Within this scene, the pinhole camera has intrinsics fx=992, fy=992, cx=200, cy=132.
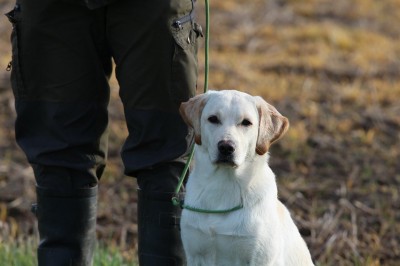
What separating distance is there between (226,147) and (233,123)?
129 mm

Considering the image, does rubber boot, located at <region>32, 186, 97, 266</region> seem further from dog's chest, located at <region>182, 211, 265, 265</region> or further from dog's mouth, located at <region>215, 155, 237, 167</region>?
dog's mouth, located at <region>215, 155, 237, 167</region>

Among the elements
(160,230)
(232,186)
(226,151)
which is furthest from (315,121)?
(226,151)

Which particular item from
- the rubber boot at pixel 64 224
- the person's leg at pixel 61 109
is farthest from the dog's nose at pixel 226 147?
the rubber boot at pixel 64 224

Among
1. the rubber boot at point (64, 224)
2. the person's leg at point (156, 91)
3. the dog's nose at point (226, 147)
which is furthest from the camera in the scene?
the rubber boot at point (64, 224)

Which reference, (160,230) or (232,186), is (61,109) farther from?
(232,186)

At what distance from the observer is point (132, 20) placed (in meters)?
4.18

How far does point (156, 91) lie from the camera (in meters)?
4.24

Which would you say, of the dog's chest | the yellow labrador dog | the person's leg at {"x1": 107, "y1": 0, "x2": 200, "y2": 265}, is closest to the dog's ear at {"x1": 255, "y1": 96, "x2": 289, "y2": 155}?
the yellow labrador dog

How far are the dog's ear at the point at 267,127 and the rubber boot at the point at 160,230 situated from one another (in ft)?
1.88

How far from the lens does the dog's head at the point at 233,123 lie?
394 cm

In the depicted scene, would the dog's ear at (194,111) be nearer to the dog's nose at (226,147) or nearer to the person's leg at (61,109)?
the dog's nose at (226,147)

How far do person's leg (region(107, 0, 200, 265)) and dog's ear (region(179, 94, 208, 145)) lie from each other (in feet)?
0.76

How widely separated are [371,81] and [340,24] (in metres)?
3.14

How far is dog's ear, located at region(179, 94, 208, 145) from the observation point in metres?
4.02
